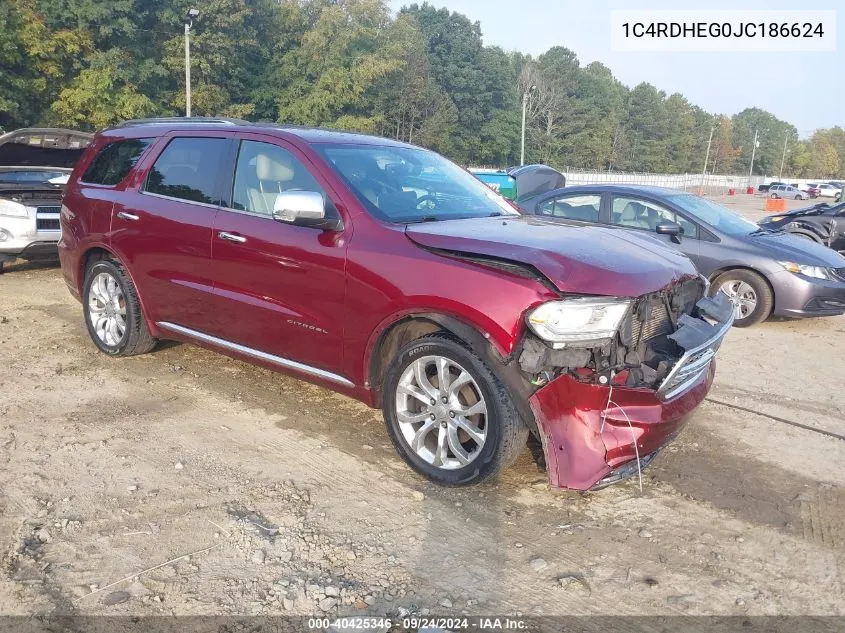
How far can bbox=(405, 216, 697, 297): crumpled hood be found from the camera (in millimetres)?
3354

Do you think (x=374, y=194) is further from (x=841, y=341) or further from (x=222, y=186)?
(x=841, y=341)

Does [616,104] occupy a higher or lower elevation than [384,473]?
higher

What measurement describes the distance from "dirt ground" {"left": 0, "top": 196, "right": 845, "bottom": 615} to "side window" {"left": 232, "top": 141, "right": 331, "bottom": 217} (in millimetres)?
1355

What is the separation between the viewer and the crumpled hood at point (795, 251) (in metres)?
7.82

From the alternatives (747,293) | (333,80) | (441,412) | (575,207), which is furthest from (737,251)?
(333,80)

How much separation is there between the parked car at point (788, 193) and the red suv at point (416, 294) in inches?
2685

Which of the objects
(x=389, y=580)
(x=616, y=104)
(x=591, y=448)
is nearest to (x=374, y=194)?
(x=591, y=448)

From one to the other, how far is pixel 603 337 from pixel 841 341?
5.40 meters

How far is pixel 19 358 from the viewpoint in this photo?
227 inches

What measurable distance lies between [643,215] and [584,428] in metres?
5.80

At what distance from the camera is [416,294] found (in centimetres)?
363

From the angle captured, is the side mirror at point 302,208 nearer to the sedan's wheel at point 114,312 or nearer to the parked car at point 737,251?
the sedan's wheel at point 114,312

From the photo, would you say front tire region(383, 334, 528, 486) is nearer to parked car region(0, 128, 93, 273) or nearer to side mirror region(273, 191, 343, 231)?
side mirror region(273, 191, 343, 231)

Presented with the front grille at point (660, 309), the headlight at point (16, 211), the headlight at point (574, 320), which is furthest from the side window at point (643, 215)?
the headlight at point (16, 211)
